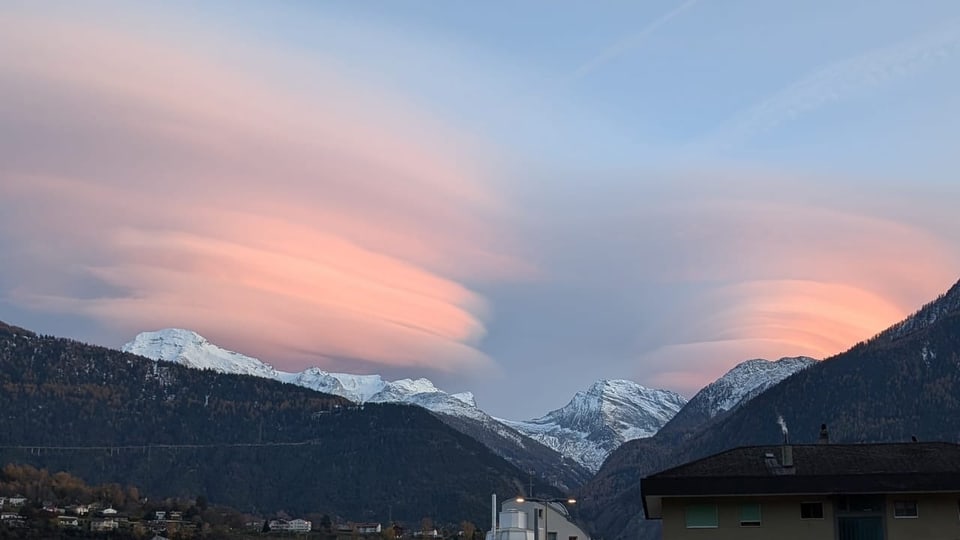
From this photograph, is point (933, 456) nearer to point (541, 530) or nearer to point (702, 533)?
point (702, 533)

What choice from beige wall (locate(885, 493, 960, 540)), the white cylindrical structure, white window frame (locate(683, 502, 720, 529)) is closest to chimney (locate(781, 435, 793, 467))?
white window frame (locate(683, 502, 720, 529))

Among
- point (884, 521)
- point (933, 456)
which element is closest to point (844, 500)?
point (884, 521)

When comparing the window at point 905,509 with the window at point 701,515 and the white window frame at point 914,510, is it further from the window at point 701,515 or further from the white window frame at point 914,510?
the window at point 701,515

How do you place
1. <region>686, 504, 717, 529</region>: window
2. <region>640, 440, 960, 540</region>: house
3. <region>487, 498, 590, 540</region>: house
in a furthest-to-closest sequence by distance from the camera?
<region>487, 498, 590, 540</region>: house → <region>686, 504, 717, 529</region>: window → <region>640, 440, 960, 540</region>: house

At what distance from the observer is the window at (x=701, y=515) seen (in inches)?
2153

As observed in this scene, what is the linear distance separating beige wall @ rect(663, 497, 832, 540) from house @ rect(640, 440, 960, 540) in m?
0.04

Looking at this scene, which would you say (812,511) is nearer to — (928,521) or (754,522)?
(754,522)

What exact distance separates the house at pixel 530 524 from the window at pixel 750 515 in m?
77.1

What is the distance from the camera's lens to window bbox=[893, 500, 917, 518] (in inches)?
2128

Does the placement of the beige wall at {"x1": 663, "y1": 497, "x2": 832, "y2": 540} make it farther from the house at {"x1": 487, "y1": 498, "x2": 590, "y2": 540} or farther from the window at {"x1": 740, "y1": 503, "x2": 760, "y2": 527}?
the house at {"x1": 487, "y1": 498, "x2": 590, "y2": 540}

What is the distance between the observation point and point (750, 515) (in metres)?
54.6

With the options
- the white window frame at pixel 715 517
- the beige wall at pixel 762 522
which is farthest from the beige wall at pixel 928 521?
the white window frame at pixel 715 517

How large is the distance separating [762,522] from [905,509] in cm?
601

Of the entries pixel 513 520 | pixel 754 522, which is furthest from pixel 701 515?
pixel 513 520
